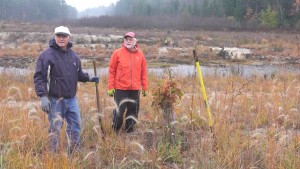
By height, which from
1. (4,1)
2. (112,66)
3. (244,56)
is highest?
(4,1)

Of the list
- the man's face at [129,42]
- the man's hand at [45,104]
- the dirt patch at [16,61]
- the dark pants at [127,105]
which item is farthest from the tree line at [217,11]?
the dirt patch at [16,61]

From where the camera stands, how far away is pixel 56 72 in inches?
180

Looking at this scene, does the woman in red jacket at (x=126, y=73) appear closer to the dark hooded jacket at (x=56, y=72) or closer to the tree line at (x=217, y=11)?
the dark hooded jacket at (x=56, y=72)

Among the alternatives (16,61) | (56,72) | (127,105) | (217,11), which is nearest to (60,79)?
(56,72)

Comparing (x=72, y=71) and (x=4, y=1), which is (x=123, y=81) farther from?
(x=4, y=1)

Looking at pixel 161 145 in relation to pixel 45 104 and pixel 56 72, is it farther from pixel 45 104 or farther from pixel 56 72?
pixel 56 72

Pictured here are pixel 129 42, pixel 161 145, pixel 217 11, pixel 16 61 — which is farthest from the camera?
pixel 217 11

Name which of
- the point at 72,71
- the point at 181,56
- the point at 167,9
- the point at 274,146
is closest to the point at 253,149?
the point at 274,146

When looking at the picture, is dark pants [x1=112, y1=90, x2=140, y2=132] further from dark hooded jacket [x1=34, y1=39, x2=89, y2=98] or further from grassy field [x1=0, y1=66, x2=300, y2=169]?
dark hooded jacket [x1=34, y1=39, x2=89, y2=98]

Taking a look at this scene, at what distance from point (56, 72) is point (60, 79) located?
0.32ft

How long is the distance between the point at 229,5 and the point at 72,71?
215 feet

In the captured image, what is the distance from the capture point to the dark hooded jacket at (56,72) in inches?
176

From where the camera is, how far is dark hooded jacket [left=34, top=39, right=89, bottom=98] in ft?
14.6

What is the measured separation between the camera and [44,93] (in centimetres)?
436
